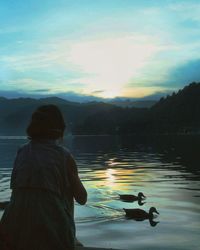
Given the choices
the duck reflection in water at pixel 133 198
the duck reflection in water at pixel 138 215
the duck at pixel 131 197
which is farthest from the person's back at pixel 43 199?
the duck at pixel 131 197

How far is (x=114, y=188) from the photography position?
31812 mm

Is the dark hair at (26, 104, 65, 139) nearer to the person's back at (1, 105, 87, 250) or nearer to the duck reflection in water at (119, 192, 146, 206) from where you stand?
the person's back at (1, 105, 87, 250)

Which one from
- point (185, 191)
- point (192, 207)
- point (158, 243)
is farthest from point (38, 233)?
point (185, 191)

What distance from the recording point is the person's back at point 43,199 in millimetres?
5129

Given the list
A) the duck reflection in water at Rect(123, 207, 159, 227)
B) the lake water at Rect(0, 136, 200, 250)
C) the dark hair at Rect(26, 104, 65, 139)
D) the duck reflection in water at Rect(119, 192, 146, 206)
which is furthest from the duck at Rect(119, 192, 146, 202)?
the dark hair at Rect(26, 104, 65, 139)

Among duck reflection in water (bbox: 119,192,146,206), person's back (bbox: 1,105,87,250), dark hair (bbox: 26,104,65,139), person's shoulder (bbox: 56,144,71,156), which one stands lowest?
duck reflection in water (bbox: 119,192,146,206)

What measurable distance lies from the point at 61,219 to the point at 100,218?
15452 mm

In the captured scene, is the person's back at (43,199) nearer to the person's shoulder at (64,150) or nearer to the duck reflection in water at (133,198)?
the person's shoulder at (64,150)

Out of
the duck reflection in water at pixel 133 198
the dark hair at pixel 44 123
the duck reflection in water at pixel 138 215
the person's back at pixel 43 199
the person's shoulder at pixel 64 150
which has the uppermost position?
the dark hair at pixel 44 123

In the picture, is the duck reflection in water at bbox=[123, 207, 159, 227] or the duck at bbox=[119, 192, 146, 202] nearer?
the duck reflection in water at bbox=[123, 207, 159, 227]

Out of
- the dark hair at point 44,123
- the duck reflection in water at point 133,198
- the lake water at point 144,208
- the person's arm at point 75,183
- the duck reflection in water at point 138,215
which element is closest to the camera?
the person's arm at point 75,183

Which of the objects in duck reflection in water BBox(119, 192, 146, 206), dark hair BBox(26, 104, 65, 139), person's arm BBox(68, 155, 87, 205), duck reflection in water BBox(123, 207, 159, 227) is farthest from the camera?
duck reflection in water BBox(119, 192, 146, 206)

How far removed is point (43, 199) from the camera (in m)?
5.17

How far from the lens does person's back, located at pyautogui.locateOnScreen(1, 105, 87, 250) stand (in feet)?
16.8
